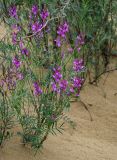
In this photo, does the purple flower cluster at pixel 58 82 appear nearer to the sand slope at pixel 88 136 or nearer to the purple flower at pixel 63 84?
the purple flower at pixel 63 84

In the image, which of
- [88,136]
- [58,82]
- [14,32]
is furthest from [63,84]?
[88,136]

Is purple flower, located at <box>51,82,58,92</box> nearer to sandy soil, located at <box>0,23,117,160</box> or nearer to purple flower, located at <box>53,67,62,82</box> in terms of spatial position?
purple flower, located at <box>53,67,62,82</box>

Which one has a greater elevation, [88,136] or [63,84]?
[63,84]

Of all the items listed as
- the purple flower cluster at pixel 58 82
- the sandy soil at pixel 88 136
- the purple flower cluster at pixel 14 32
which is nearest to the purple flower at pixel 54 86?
the purple flower cluster at pixel 58 82

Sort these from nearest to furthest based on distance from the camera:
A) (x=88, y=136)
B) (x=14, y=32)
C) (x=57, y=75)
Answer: (x=57, y=75), (x=14, y=32), (x=88, y=136)

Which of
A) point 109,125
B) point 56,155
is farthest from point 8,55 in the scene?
point 109,125

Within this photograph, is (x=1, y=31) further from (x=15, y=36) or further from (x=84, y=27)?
(x=15, y=36)

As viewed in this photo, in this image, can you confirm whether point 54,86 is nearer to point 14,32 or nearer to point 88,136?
point 14,32

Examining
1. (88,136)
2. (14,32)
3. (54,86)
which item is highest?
(14,32)

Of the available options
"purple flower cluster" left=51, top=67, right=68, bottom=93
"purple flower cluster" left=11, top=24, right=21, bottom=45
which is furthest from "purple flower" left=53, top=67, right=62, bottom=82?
"purple flower cluster" left=11, top=24, right=21, bottom=45
